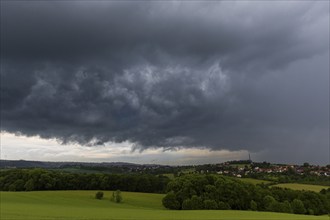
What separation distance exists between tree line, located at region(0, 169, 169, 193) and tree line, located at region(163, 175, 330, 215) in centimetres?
3114

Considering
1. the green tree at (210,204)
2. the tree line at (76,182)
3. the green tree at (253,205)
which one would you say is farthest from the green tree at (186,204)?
the tree line at (76,182)

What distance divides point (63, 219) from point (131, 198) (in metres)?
64.0

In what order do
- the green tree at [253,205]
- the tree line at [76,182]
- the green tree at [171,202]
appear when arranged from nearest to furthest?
the green tree at [253,205], the green tree at [171,202], the tree line at [76,182]

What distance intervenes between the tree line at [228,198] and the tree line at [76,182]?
3114cm

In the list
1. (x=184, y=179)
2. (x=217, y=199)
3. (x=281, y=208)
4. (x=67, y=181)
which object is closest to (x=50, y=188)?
(x=67, y=181)

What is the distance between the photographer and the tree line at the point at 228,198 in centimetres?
9012

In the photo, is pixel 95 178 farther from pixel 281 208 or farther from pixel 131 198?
pixel 281 208

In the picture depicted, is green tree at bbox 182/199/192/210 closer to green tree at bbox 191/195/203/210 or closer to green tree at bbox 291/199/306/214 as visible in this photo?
green tree at bbox 191/195/203/210

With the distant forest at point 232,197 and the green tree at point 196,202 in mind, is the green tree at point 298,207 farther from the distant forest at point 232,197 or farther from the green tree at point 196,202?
the green tree at point 196,202

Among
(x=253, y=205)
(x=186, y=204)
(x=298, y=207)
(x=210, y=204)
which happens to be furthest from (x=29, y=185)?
(x=298, y=207)

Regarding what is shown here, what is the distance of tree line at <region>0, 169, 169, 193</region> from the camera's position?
404 ft

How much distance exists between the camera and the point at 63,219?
41.2 metres

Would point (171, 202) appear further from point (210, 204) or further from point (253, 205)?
point (253, 205)

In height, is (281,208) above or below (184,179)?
below
